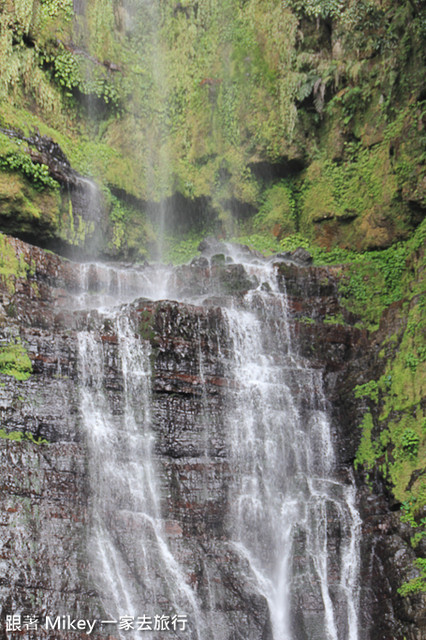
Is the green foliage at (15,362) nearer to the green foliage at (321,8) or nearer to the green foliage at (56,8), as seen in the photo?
the green foliage at (56,8)

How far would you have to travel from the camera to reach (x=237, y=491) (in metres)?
10.1

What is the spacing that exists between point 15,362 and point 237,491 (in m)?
4.44

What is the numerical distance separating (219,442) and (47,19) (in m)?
13.1

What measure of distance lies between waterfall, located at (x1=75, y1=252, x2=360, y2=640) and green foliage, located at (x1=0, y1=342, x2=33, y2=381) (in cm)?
100

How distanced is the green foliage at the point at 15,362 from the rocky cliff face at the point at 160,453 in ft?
0.13

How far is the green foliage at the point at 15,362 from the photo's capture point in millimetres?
9453

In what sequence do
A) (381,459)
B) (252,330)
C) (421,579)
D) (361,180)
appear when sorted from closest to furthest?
(421,579)
(381,459)
(252,330)
(361,180)

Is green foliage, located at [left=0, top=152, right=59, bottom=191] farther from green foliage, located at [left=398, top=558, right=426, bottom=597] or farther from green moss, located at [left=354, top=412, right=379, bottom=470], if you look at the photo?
green foliage, located at [left=398, top=558, right=426, bottom=597]

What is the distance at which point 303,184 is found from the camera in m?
17.4

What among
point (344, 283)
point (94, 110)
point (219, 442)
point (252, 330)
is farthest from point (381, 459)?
point (94, 110)

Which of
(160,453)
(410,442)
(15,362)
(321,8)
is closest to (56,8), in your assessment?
(321,8)

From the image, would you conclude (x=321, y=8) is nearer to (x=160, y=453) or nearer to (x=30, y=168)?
(x=30, y=168)

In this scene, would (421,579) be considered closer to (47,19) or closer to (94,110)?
(94,110)

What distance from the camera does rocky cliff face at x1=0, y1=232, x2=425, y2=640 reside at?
27.0ft
